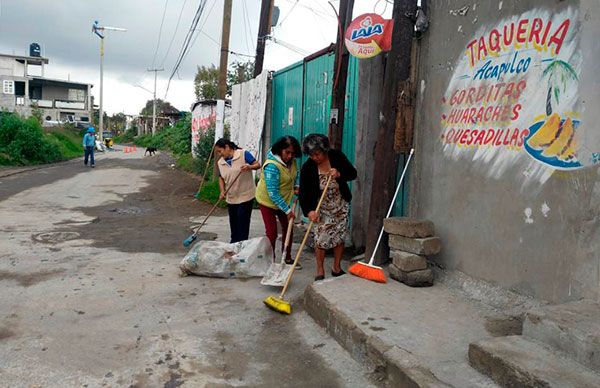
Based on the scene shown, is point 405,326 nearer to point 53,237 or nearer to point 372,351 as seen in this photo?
point 372,351

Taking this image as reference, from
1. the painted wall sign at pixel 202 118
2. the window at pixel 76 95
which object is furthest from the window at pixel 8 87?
the painted wall sign at pixel 202 118

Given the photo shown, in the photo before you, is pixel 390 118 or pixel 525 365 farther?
pixel 390 118

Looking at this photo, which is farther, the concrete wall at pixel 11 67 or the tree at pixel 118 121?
the tree at pixel 118 121

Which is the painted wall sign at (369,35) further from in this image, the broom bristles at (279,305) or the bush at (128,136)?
the bush at (128,136)

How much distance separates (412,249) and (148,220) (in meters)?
5.95

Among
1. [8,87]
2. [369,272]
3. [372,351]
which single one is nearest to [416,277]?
[369,272]

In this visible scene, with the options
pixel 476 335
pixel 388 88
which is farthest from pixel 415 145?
pixel 476 335

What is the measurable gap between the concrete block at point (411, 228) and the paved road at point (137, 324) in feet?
3.81

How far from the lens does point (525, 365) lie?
8.71 feet

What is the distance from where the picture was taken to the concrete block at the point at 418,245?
4461 millimetres

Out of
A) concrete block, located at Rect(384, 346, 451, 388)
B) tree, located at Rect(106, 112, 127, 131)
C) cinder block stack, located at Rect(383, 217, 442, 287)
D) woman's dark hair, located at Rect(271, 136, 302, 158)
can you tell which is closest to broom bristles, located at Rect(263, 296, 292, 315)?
cinder block stack, located at Rect(383, 217, 442, 287)

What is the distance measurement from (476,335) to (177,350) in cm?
214

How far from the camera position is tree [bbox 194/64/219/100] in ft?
124

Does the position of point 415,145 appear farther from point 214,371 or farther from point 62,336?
point 62,336
